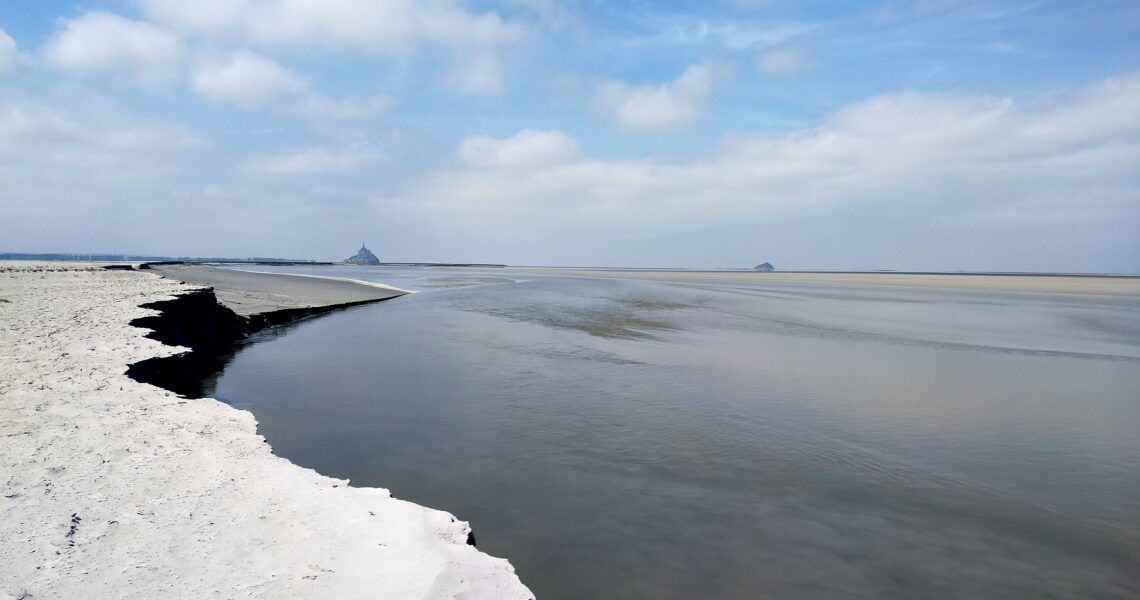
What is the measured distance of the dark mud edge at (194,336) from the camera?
10.4 metres

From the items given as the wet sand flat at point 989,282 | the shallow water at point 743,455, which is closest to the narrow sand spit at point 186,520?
the shallow water at point 743,455

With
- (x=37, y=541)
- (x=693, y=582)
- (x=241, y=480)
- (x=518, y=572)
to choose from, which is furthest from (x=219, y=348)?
(x=693, y=582)

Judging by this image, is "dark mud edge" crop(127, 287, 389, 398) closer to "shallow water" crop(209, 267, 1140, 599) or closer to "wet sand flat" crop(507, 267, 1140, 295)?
"shallow water" crop(209, 267, 1140, 599)

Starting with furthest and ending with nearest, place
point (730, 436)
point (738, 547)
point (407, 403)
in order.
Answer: point (407, 403) < point (730, 436) < point (738, 547)

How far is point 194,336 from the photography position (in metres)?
15.5

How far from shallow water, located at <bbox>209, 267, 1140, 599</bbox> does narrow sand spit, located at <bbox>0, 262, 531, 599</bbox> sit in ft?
3.29

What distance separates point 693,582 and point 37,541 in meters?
5.07

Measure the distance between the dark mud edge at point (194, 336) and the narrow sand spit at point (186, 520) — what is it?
2.86 metres

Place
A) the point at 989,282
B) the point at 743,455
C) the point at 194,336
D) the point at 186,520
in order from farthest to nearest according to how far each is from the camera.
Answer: the point at 989,282 < the point at 194,336 < the point at 743,455 < the point at 186,520

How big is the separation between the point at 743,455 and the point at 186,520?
665 centimetres

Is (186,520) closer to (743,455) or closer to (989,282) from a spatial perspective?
(743,455)

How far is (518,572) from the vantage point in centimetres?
469

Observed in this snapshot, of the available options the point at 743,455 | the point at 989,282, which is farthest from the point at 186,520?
the point at 989,282

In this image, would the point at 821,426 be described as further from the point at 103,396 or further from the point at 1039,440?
the point at 103,396
